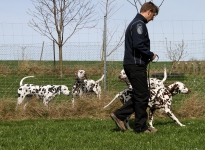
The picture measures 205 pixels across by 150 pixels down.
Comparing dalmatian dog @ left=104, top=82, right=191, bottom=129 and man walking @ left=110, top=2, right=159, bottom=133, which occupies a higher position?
man walking @ left=110, top=2, right=159, bottom=133

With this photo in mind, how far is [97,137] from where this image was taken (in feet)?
21.5

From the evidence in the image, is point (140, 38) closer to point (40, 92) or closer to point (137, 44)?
point (137, 44)

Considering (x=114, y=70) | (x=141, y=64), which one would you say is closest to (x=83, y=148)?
(x=141, y=64)

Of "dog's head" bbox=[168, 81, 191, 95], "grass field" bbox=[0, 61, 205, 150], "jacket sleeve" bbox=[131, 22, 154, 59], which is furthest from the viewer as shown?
"dog's head" bbox=[168, 81, 191, 95]

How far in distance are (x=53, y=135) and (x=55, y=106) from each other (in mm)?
2806

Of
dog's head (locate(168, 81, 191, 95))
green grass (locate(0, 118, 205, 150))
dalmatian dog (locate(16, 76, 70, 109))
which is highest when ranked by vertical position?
dog's head (locate(168, 81, 191, 95))

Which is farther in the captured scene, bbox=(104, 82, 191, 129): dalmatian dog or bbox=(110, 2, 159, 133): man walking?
bbox=(104, 82, 191, 129): dalmatian dog

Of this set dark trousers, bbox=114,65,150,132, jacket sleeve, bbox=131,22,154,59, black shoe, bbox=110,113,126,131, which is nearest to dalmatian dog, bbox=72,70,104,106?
black shoe, bbox=110,113,126,131

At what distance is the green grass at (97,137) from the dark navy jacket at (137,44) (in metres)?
1.26

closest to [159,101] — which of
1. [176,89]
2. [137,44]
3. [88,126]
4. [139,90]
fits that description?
[176,89]

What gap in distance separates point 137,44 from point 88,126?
6.74 ft

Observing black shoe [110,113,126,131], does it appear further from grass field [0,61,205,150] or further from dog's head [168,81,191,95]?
dog's head [168,81,191,95]

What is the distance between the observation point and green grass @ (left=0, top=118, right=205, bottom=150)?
588 cm

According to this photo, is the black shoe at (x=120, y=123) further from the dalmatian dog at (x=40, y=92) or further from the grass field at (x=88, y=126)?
the dalmatian dog at (x=40, y=92)
